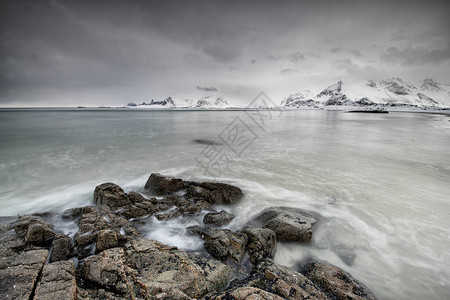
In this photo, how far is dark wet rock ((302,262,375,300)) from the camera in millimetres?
2785

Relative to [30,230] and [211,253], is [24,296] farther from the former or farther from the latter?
[211,253]

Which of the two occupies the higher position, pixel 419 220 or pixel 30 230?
pixel 30 230

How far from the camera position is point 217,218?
4.72 m

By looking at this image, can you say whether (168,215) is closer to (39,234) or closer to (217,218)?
(217,218)

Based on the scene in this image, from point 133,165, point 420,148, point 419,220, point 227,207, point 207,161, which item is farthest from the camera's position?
point 420,148

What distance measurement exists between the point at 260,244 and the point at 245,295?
4.28 ft

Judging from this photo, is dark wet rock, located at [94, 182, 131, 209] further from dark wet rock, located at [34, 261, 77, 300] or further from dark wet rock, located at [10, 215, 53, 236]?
dark wet rock, located at [34, 261, 77, 300]

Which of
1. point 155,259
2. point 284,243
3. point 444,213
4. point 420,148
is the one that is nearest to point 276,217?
point 284,243

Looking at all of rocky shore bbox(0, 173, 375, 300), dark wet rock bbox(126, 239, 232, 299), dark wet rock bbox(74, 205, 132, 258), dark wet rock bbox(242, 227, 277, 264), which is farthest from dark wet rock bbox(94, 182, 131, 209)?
dark wet rock bbox(242, 227, 277, 264)

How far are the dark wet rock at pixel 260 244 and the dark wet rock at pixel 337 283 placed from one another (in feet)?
2.39

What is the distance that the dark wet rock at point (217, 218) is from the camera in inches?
183

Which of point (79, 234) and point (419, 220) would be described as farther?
point (419, 220)

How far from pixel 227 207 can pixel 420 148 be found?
50.0ft

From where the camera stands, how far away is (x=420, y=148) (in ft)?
42.1
